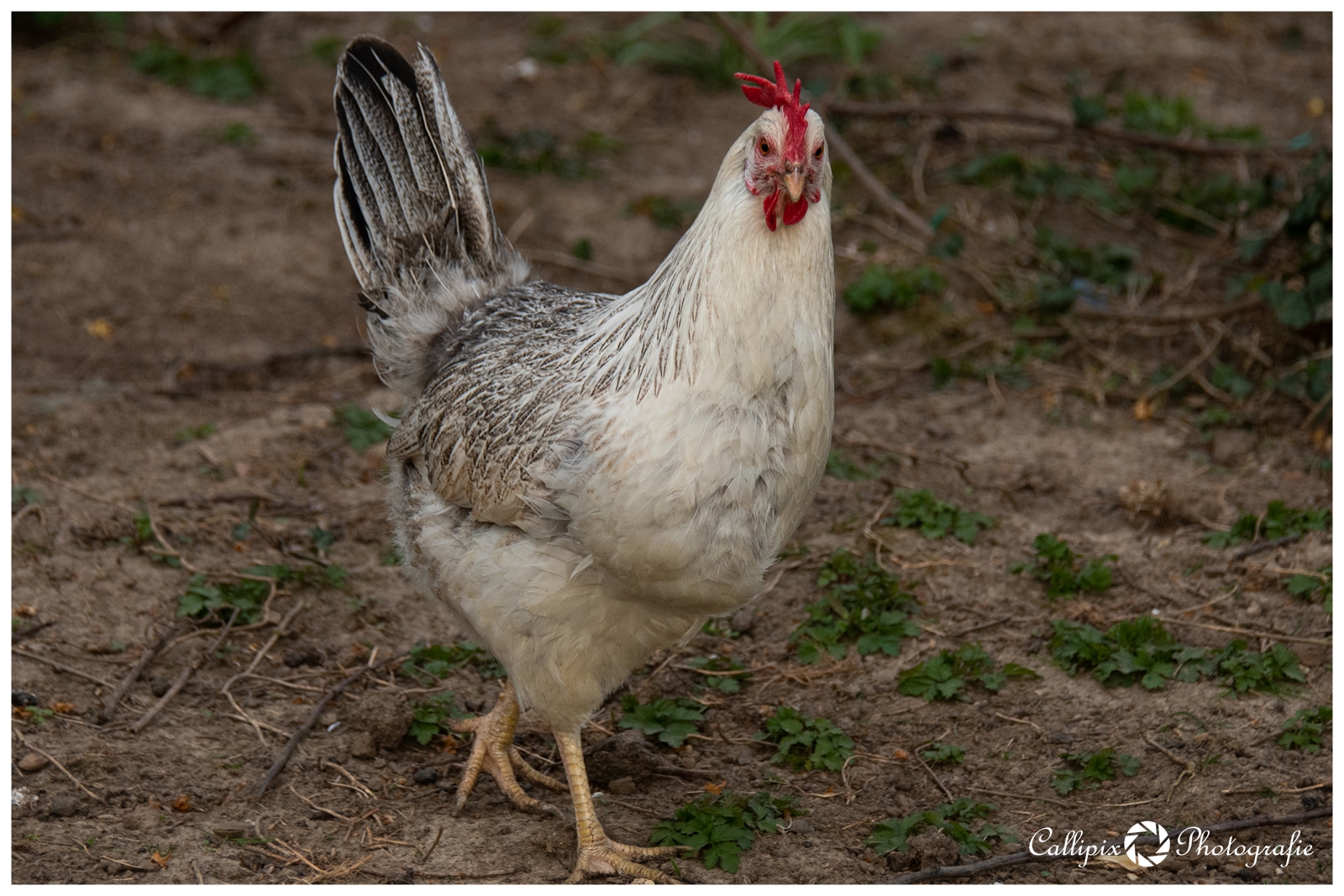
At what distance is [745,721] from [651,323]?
1753 mm

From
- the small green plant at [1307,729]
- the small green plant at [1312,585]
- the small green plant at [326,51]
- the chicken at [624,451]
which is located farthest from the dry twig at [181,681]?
the small green plant at [326,51]

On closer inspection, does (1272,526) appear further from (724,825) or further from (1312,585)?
(724,825)

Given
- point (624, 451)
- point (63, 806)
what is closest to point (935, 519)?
point (624, 451)

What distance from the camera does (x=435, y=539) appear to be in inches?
147

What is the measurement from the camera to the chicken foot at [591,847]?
11.6ft

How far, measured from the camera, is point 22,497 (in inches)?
198

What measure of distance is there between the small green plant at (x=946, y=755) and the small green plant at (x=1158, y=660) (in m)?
0.60

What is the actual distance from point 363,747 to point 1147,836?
246 centimetres

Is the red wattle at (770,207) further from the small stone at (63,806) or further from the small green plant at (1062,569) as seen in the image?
the small stone at (63,806)

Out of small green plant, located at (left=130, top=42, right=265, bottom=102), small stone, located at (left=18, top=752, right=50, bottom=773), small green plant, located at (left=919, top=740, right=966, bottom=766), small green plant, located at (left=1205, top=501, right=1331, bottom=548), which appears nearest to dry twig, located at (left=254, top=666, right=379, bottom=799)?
small stone, located at (left=18, top=752, right=50, bottom=773)

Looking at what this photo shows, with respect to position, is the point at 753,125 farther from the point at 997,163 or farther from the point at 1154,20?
the point at 1154,20

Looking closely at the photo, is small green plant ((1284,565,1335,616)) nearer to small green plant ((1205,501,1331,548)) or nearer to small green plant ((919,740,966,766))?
small green plant ((1205,501,1331,548))

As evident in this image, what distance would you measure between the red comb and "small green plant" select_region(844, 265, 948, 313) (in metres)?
3.59
